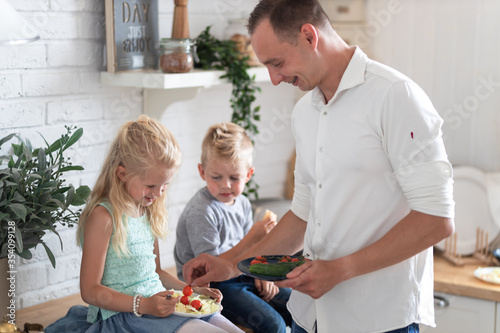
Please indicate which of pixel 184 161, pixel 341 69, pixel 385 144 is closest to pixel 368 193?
pixel 385 144

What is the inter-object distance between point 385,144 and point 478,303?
151 cm

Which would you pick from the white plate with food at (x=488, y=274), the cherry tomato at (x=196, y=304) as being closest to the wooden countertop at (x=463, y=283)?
the white plate with food at (x=488, y=274)

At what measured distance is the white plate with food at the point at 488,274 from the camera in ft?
8.44

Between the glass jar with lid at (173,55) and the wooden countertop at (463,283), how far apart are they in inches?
56.3

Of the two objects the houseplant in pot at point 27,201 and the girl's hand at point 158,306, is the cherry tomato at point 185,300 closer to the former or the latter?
the girl's hand at point 158,306

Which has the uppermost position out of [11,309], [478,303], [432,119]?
[432,119]

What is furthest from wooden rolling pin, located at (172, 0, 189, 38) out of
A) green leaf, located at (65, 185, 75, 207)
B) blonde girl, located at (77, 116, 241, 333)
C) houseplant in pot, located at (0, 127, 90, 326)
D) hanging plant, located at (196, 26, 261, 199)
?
green leaf, located at (65, 185, 75, 207)

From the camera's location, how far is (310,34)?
1.40 metres

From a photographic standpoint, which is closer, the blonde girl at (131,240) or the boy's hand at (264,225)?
the blonde girl at (131,240)

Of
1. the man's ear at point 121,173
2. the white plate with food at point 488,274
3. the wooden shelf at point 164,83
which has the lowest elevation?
the white plate with food at point 488,274

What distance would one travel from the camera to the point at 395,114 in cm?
133

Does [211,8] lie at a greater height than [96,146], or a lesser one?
greater

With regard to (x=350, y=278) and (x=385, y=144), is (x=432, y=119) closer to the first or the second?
(x=385, y=144)

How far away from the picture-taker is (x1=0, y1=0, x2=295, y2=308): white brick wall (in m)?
1.99
